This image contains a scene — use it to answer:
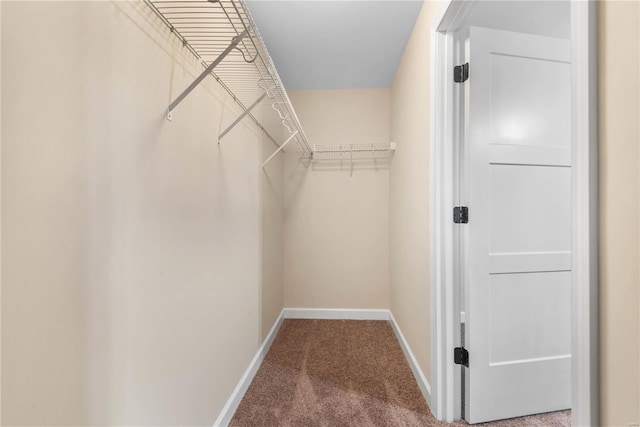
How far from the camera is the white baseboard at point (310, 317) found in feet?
4.89

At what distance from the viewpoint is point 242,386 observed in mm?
1649

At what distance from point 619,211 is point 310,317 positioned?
8.91ft

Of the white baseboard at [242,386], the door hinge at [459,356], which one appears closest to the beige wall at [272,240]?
the white baseboard at [242,386]

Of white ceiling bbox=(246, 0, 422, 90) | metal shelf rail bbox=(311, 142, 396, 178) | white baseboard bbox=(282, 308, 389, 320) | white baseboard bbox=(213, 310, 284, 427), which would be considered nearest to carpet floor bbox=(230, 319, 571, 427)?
white baseboard bbox=(213, 310, 284, 427)

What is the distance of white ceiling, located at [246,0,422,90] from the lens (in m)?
1.75

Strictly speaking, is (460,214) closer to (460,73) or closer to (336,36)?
(460,73)

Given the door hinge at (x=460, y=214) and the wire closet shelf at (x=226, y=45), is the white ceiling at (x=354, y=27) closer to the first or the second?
the wire closet shelf at (x=226, y=45)

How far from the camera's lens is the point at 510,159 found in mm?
1539

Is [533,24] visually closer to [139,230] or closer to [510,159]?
[510,159]

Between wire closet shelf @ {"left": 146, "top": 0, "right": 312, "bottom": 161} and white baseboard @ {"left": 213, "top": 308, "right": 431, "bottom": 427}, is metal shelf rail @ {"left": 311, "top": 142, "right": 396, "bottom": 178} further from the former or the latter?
white baseboard @ {"left": 213, "top": 308, "right": 431, "bottom": 427}

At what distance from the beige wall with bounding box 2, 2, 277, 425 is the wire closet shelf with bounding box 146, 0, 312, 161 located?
0.19ft

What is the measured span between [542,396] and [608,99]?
1.67 metres

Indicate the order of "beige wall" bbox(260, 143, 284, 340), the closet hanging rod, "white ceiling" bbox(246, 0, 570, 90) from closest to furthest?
1. "white ceiling" bbox(246, 0, 570, 90)
2. "beige wall" bbox(260, 143, 284, 340)
3. the closet hanging rod

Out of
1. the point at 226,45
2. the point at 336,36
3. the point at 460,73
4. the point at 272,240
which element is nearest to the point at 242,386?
the point at 272,240
